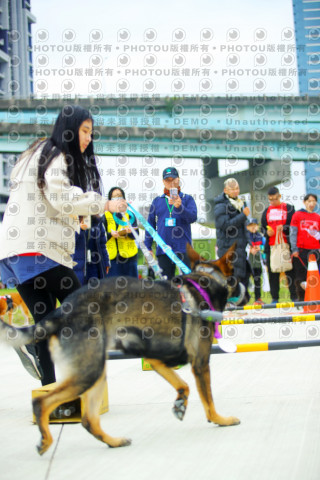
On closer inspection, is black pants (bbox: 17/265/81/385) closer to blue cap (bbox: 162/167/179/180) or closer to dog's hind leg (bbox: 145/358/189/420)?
dog's hind leg (bbox: 145/358/189/420)

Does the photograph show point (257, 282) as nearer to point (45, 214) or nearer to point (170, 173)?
point (170, 173)

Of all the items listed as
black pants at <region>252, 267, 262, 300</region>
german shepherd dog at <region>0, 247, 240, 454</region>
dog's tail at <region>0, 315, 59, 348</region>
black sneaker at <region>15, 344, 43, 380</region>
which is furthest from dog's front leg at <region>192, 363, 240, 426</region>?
black pants at <region>252, 267, 262, 300</region>

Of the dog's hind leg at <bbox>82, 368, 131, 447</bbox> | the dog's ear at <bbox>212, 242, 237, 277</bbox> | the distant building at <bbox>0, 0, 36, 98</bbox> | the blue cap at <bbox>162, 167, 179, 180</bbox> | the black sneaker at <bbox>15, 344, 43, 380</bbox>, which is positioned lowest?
the dog's hind leg at <bbox>82, 368, 131, 447</bbox>

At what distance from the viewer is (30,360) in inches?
153

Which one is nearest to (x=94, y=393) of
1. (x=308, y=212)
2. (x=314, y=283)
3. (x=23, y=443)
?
(x=23, y=443)

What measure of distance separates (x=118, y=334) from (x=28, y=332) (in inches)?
19.6

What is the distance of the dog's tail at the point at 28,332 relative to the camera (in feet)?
9.93

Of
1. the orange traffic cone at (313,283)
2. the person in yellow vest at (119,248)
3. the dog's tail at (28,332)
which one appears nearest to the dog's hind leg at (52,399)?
the dog's tail at (28,332)

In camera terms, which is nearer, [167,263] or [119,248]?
[167,263]

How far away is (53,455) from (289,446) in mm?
1323

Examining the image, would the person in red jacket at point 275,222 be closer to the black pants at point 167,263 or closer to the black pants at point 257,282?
the black pants at point 257,282

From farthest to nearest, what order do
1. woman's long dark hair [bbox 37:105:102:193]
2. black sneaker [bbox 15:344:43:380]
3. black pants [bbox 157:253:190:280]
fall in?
1. black pants [bbox 157:253:190:280]
2. black sneaker [bbox 15:344:43:380]
3. woman's long dark hair [bbox 37:105:102:193]

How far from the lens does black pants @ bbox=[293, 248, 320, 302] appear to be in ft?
32.6

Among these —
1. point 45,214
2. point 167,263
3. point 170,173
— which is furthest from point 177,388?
point 170,173
